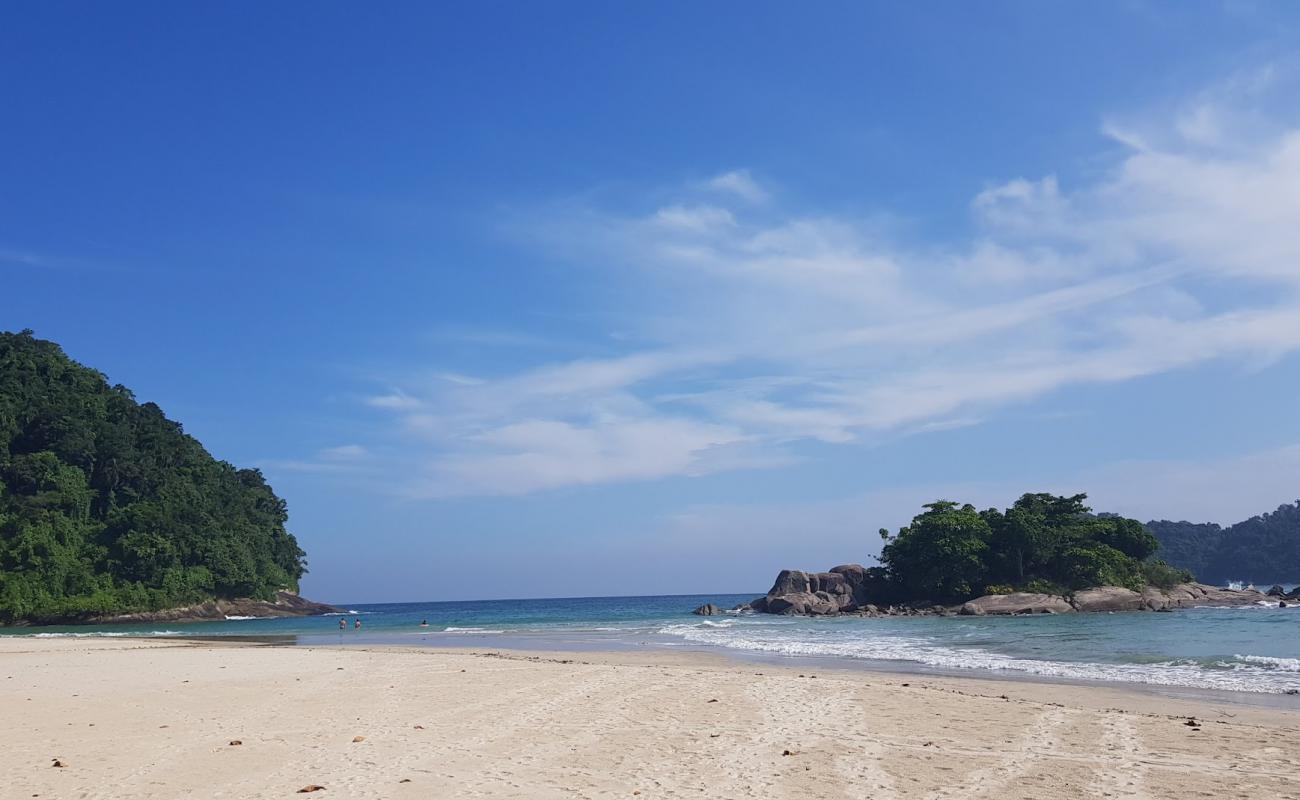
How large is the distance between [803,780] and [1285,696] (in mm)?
13491

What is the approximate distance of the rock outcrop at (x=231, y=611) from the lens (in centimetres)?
8088

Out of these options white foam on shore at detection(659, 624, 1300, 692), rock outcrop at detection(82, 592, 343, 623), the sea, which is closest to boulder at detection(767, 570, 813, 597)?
the sea

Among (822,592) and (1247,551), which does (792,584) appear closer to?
(822,592)

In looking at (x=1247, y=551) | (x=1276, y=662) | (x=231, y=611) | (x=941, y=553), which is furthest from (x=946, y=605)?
(x=1247, y=551)

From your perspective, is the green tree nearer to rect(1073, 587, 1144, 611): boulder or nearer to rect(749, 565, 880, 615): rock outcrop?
rect(749, 565, 880, 615): rock outcrop

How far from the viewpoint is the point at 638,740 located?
11.3 m

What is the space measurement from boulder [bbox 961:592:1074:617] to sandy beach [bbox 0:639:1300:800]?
47.5 m

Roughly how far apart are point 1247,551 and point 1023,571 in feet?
413

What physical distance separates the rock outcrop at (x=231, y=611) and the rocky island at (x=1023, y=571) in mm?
60649

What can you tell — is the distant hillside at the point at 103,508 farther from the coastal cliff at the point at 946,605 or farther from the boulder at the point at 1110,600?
the boulder at the point at 1110,600

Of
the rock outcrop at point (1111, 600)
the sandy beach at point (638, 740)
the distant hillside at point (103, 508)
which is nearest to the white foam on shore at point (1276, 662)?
the sandy beach at point (638, 740)

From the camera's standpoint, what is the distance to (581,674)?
826 inches

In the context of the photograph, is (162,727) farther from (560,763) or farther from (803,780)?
(803,780)

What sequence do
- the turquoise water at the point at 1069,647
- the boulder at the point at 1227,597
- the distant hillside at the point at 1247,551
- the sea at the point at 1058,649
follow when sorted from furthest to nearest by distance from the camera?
1. the distant hillside at the point at 1247,551
2. the boulder at the point at 1227,597
3. the turquoise water at the point at 1069,647
4. the sea at the point at 1058,649
